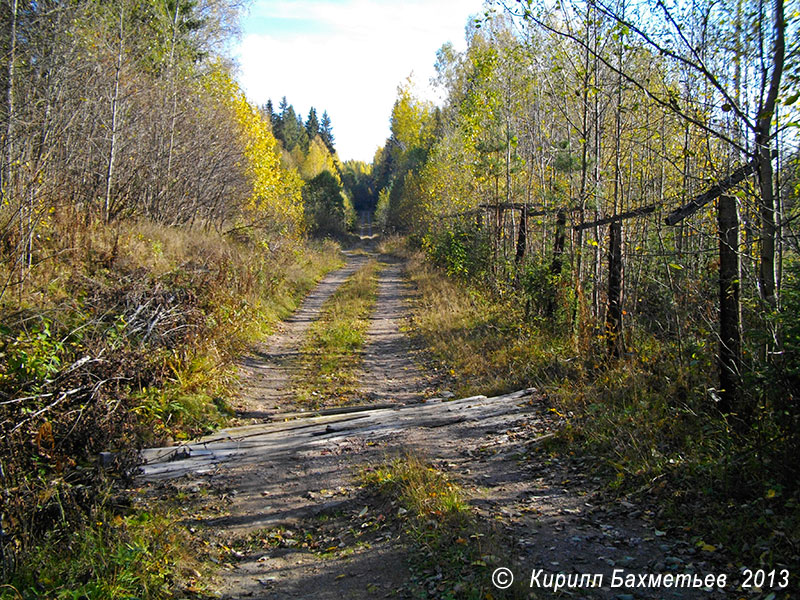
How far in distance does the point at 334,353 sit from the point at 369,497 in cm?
597

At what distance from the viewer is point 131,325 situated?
7211 mm

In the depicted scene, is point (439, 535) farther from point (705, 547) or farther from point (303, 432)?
point (303, 432)

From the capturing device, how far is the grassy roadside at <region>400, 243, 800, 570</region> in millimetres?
3516

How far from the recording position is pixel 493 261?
14461 mm

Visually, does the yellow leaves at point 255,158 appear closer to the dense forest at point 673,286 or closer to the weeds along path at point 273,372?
the weeds along path at point 273,372

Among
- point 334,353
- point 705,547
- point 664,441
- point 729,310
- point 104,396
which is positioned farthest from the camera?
point 334,353

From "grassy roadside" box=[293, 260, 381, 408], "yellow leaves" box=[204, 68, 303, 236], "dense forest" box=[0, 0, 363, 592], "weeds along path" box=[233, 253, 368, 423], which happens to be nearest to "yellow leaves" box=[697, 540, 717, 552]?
"dense forest" box=[0, 0, 363, 592]

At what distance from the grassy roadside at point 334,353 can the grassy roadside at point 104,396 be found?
1.20m

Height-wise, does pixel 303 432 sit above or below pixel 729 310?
below

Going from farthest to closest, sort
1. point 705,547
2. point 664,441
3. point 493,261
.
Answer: point 493,261 < point 664,441 < point 705,547

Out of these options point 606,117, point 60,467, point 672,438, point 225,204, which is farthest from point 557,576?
point 225,204

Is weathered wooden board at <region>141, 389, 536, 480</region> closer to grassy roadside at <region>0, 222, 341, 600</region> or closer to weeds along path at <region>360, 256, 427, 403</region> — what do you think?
grassy roadside at <region>0, 222, 341, 600</region>

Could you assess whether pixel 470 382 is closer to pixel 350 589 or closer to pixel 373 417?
pixel 373 417

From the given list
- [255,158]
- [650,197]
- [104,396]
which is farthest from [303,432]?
[255,158]
